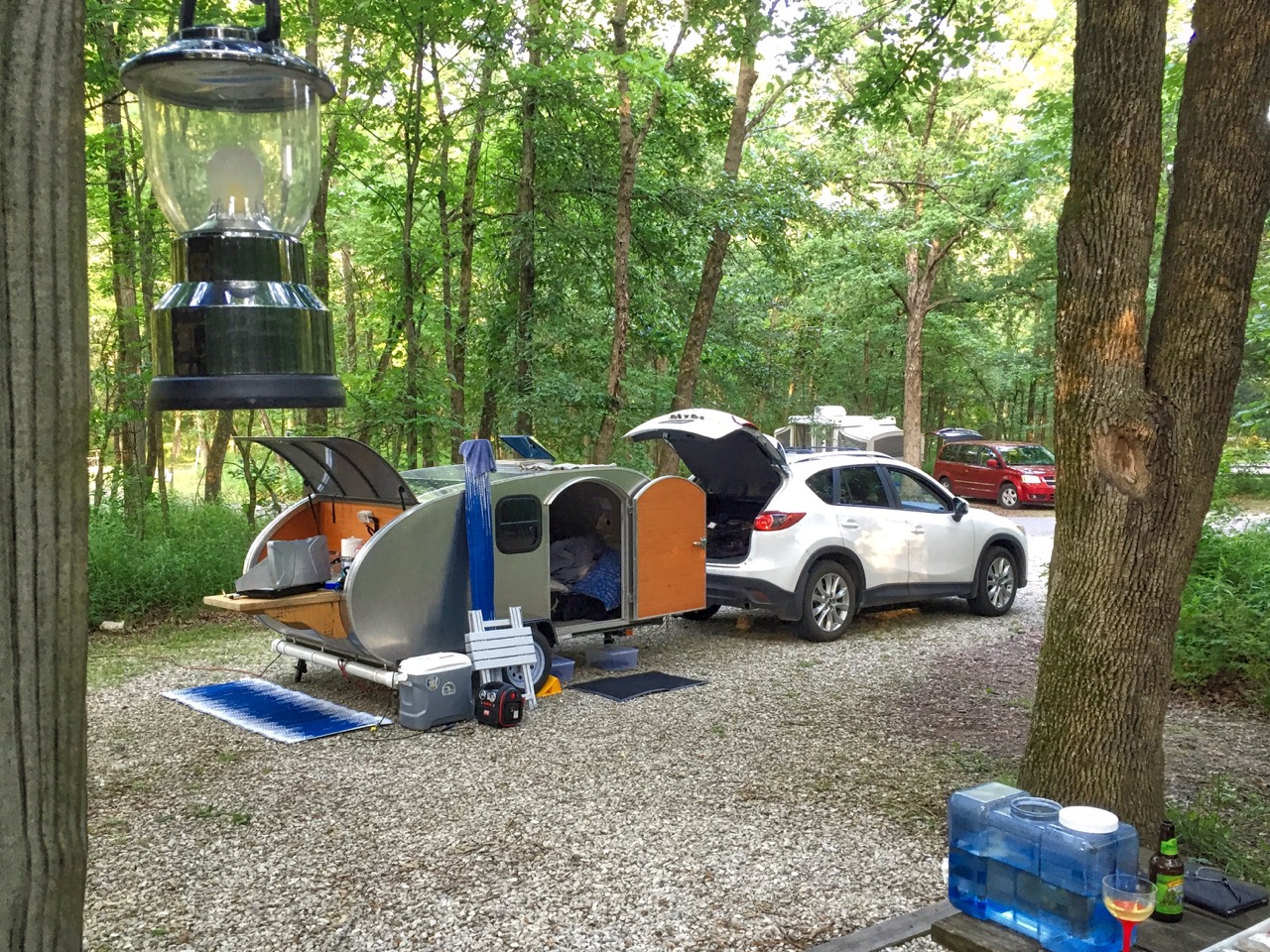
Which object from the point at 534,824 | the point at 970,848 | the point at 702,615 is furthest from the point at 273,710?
the point at 970,848

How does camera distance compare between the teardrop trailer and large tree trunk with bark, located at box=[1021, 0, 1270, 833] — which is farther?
the teardrop trailer

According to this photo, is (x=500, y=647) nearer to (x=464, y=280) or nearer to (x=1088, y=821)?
(x=1088, y=821)

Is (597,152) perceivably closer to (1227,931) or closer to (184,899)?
(184,899)

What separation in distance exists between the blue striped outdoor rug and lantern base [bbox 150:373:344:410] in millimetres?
4744

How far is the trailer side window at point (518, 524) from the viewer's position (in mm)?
7574

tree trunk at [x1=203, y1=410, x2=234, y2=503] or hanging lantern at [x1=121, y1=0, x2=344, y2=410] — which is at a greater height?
hanging lantern at [x1=121, y1=0, x2=344, y2=410]

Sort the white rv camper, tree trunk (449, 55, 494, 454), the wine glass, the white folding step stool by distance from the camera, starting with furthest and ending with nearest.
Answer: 1. the white rv camper
2. tree trunk (449, 55, 494, 454)
3. the white folding step stool
4. the wine glass

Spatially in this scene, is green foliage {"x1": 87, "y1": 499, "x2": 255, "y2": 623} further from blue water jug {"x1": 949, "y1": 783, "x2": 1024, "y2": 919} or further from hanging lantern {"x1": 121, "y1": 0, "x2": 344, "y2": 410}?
blue water jug {"x1": 949, "y1": 783, "x2": 1024, "y2": 919}

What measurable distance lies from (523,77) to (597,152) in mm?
2753

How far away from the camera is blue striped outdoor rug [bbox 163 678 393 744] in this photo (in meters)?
6.81

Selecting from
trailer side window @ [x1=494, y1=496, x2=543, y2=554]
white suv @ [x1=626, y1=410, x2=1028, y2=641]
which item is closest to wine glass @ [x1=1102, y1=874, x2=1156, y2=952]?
trailer side window @ [x1=494, y1=496, x2=543, y2=554]

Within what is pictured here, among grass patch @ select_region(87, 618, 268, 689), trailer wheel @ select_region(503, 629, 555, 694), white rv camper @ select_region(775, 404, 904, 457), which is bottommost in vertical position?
grass patch @ select_region(87, 618, 268, 689)

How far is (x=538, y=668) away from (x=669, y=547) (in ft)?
5.38

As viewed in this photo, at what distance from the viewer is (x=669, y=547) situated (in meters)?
8.63
